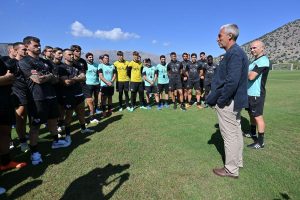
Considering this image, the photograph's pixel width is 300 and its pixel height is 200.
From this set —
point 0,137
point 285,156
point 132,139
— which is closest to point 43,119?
point 0,137

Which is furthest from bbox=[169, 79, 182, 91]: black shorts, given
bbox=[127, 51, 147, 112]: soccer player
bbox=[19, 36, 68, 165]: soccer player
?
bbox=[19, 36, 68, 165]: soccer player

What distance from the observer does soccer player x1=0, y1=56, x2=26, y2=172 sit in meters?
4.29

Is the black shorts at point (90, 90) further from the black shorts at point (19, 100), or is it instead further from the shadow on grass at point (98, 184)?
the shadow on grass at point (98, 184)

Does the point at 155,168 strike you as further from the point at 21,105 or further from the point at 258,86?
the point at 21,105

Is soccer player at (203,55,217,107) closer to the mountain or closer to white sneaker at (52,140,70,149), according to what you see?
white sneaker at (52,140,70,149)

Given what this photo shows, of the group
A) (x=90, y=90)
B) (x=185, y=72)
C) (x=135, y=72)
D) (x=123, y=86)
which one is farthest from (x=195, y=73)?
(x=90, y=90)

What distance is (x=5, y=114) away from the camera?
14.5ft

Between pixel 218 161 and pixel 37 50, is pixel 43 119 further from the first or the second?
pixel 218 161

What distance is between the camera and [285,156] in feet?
16.8

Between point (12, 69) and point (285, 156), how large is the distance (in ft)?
19.0

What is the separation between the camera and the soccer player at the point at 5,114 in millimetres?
4286

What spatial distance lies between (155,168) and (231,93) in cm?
202

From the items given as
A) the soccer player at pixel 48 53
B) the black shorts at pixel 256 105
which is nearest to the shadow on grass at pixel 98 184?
the black shorts at pixel 256 105

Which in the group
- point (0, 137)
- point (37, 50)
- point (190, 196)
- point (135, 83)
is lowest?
point (190, 196)
